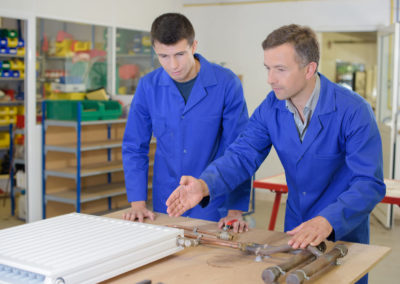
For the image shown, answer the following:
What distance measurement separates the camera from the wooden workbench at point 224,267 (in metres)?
1.55

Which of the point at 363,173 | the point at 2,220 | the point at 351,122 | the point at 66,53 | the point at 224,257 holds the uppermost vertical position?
the point at 66,53

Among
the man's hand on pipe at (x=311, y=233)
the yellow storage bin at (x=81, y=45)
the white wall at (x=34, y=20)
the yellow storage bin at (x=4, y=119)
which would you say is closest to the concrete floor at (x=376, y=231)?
the white wall at (x=34, y=20)

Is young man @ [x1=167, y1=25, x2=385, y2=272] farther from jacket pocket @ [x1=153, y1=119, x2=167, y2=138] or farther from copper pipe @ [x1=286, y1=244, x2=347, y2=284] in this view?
jacket pocket @ [x1=153, y1=119, x2=167, y2=138]

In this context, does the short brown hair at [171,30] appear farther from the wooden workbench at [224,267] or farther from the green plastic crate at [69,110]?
the green plastic crate at [69,110]

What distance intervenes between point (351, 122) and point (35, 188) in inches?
180

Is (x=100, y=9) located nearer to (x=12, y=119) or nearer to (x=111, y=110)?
(x=111, y=110)

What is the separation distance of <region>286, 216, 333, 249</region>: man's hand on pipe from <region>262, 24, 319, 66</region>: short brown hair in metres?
0.60

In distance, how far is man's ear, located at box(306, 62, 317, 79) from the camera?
6.58 ft

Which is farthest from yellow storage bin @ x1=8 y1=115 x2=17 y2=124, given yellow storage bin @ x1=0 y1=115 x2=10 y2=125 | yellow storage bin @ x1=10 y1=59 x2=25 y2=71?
yellow storage bin @ x1=10 y1=59 x2=25 y2=71

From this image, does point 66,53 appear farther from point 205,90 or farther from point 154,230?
point 154,230

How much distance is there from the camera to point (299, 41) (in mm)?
1977

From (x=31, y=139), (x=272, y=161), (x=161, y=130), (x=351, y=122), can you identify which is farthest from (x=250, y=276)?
(x=272, y=161)

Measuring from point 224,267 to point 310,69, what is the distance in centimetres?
84

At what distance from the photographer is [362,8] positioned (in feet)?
22.7
